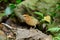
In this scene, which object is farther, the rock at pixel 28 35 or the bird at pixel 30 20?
the bird at pixel 30 20

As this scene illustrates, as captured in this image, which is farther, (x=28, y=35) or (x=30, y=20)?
(x=30, y=20)

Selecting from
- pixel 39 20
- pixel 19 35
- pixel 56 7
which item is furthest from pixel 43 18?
pixel 19 35

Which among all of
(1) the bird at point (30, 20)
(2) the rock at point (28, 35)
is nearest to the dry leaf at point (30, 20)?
(1) the bird at point (30, 20)

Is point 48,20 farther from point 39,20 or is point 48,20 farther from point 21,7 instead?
point 21,7

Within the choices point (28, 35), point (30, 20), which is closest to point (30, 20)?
point (30, 20)

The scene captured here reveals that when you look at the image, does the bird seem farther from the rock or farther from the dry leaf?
the rock

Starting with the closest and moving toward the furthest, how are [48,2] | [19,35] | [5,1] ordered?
[19,35] → [48,2] → [5,1]

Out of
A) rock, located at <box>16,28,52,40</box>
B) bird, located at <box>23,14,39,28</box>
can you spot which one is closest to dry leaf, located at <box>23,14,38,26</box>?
bird, located at <box>23,14,39,28</box>

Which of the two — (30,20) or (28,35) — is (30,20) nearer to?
(30,20)

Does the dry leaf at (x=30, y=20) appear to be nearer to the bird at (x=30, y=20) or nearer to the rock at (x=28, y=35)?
the bird at (x=30, y=20)

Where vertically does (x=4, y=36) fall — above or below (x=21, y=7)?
below

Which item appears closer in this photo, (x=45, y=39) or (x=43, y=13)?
(x=45, y=39)
